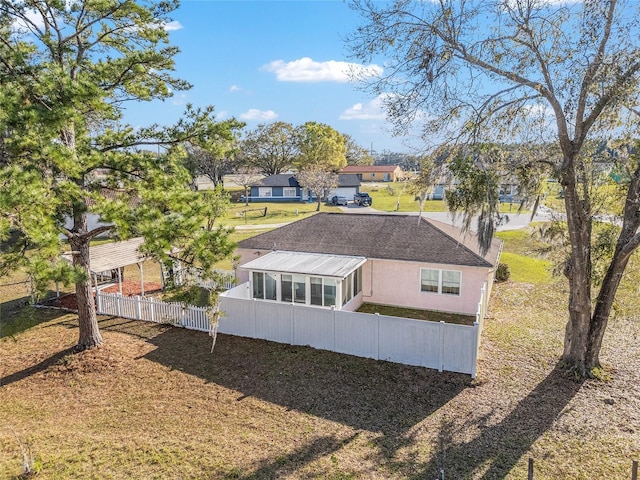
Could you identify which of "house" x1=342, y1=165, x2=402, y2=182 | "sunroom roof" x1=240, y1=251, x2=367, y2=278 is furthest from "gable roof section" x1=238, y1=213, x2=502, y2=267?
"house" x1=342, y1=165, x2=402, y2=182

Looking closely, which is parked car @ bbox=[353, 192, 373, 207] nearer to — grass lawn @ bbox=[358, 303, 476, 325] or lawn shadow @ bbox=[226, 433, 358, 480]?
grass lawn @ bbox=[358, 303, 476, 325]

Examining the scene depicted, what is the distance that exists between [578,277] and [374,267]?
306 inches

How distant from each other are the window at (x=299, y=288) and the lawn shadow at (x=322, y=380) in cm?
261

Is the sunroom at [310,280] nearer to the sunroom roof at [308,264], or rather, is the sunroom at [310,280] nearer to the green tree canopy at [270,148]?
the sunroom roof at [308,264]

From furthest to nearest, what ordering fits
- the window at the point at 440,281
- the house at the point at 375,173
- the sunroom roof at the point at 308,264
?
the house at the point at 375,173, the window at the point at 440,281, the sunroom roof at the point at 308,264

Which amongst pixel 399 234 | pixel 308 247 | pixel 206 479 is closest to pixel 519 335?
pixel 399 234

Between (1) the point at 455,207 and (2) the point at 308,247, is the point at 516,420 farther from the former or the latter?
(2) the point at 308,247

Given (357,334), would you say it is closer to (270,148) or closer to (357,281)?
(357,281)

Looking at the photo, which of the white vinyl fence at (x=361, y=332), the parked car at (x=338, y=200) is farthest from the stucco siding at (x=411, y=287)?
the parked car at (x=338, y=200)

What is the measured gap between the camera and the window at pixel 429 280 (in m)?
16.4

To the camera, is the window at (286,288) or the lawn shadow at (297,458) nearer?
the lawn shadow at (297,458)

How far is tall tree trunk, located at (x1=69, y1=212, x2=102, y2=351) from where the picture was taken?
12359mm

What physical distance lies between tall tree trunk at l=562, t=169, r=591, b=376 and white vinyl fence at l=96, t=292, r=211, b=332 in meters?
10.7

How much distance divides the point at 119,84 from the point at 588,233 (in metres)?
13.0
